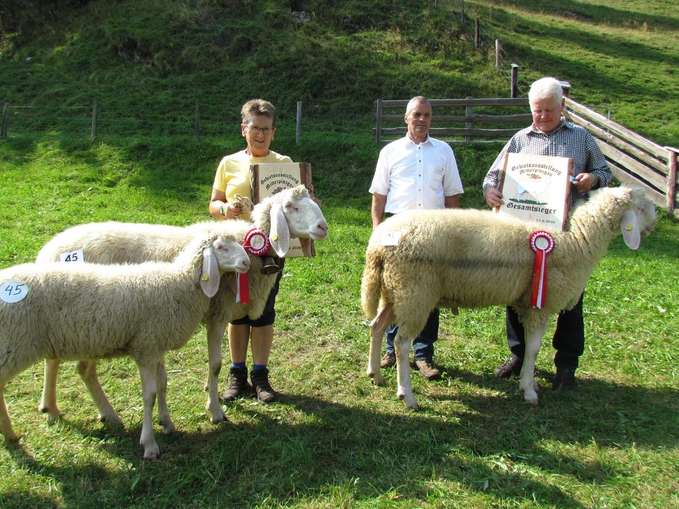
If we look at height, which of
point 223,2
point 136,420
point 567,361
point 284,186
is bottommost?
point 136,420

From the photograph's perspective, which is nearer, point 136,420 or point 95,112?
point 136,420

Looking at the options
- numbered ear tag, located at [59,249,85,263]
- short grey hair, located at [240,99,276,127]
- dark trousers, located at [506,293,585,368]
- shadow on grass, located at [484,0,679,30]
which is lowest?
dark trousers, located at [506,293,585,368]

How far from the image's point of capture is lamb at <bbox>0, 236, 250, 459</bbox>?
11.4 ft

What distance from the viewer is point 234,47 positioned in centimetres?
1998

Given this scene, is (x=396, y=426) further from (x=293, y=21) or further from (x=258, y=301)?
(x=293, y=21)

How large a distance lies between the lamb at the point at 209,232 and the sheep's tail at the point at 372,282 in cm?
59

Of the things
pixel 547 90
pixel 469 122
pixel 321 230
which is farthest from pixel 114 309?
pixel 469 122

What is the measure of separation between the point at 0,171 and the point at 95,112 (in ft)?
9.64

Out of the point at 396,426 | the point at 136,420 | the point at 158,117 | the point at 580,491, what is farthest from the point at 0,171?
the point at 580,491

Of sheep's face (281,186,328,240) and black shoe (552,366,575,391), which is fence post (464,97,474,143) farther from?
sheep's face (281,186,328,240)

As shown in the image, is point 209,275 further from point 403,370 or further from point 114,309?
point 403,370

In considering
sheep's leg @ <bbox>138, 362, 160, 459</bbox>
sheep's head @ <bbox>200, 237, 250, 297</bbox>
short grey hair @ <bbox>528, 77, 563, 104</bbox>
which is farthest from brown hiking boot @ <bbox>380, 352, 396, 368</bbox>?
short grey hair @ <bbox>528, 77, 563, 104</bbox>

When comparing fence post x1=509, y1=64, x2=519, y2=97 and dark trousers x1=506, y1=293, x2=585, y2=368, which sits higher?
fence post x1=509, y1=64, x2=519, y2=97

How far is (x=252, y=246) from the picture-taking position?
165 inches
